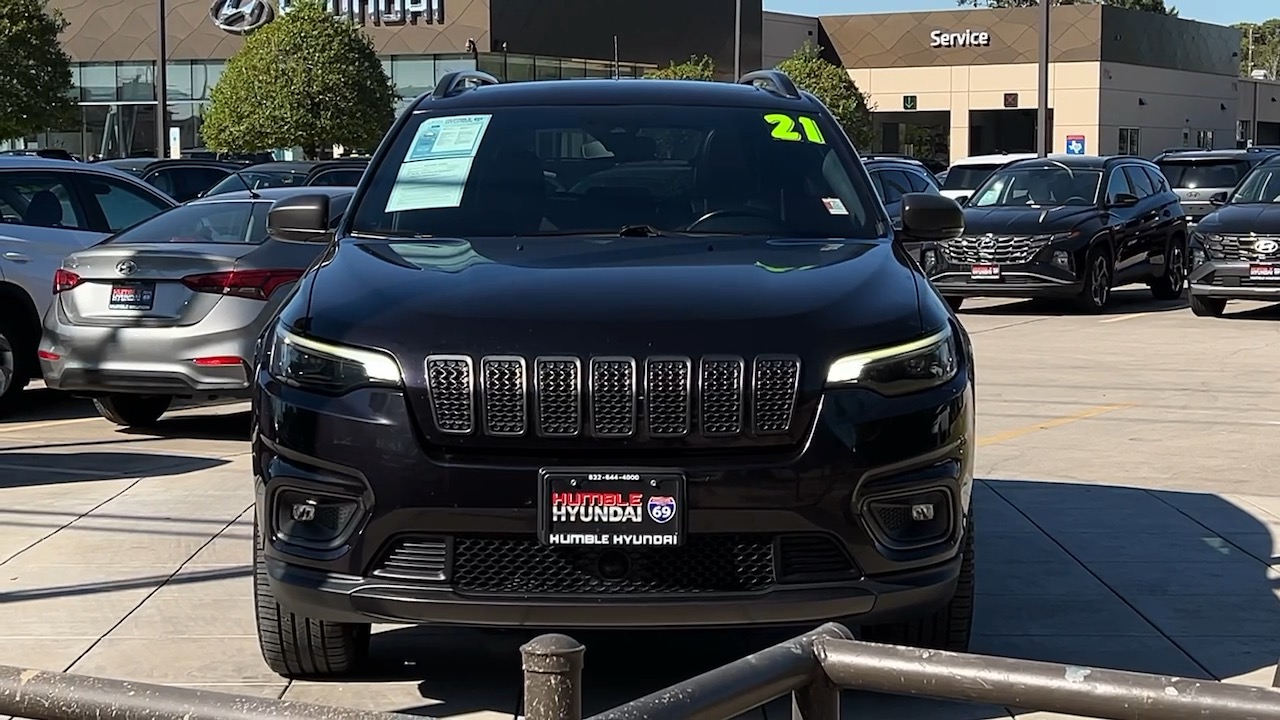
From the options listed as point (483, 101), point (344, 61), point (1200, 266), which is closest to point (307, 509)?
point (483, 101)

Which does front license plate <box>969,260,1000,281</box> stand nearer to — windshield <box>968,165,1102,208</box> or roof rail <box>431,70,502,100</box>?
Answer: windshield <box>968,165,1102,208</box>

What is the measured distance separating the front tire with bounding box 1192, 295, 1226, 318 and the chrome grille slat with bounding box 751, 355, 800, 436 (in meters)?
15.0

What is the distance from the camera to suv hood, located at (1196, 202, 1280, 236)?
698 inches

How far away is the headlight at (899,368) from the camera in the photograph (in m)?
4.57

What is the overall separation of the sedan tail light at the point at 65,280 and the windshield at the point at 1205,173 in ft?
69.5

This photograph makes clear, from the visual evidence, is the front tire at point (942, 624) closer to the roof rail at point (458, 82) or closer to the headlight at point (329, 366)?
the headlight at point (329, 366)

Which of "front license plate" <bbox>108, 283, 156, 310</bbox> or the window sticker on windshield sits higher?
the window sticker on windshield

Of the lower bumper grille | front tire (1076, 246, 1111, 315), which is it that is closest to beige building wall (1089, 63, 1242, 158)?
front tire (1076, 246, 1111, 315)

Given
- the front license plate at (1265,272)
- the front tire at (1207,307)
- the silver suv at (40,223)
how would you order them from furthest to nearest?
Answer: the front tire at (1207,307) → the front license plate at (1265,272) → the silver suv at (40,223)

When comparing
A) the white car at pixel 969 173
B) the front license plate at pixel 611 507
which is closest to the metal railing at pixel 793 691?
the front license plate at pixel 611 507

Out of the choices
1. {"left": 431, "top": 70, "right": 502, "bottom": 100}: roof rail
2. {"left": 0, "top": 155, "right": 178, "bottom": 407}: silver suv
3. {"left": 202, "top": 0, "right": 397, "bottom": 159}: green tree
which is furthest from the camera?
{"left": 202, "top": 0, "right": 397, "bottom": 159}: green tree

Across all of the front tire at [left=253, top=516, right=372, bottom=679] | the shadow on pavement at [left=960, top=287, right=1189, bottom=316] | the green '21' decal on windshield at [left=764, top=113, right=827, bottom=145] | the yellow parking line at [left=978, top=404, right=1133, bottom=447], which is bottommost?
the yellow parking line at [left=978, top=404, right=1133, bottom=447]

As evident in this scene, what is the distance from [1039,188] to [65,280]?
41.5 feet

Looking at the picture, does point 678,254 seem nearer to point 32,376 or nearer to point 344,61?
point 32,376
